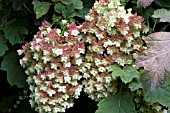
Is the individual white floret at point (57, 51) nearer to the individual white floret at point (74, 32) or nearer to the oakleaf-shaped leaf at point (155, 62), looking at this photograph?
the individual white floret at point (74, 32)

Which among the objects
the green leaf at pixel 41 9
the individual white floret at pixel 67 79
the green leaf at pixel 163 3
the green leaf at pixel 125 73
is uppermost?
the green leaf at pixel 41 9

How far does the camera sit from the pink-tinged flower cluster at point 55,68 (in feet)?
5.49

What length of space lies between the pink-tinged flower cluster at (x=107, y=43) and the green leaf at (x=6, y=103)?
0.69 meters

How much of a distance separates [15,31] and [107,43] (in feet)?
1.72

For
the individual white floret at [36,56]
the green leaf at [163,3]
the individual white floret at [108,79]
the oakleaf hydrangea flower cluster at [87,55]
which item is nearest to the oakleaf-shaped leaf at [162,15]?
the oakleaf hydrangea flower cluster at [87,55]

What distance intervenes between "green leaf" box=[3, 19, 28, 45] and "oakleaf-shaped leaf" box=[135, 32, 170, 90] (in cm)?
73

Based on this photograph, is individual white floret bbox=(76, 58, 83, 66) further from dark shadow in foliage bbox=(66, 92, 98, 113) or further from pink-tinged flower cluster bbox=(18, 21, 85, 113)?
dark shadow in foliage bbox=(66, 92, 98, 113)

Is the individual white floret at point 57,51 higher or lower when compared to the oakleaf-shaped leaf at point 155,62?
lower

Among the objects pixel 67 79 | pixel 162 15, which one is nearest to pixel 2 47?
pixel 67 79

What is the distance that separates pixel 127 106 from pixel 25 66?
0.53 m

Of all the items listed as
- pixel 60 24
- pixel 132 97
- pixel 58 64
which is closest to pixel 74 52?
pixel 58 64

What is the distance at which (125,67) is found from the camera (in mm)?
1718

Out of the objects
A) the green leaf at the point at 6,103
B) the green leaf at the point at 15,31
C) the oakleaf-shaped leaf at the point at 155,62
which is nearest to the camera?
the oakleaf-shaped leaf at the point at 155,62

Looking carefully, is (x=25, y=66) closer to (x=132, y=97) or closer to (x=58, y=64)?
(x=58, y=64)
